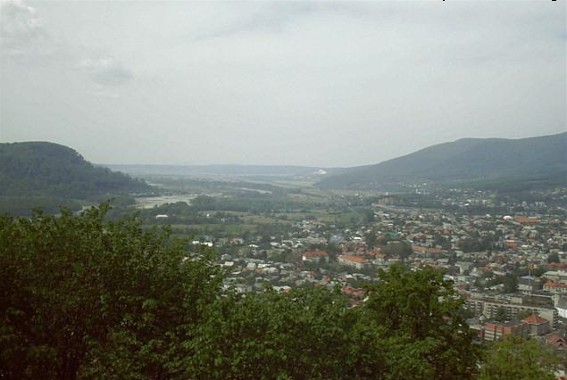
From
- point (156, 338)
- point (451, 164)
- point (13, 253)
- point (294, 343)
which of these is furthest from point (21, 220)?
point (451, 164)

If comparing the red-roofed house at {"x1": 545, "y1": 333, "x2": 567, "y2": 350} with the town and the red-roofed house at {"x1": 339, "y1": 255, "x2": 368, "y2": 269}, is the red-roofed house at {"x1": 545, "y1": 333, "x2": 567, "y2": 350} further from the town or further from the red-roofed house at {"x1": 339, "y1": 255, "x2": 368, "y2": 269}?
the red-roofed house at {"x1": 339, "y1": 255, "x2": 368, "y2": 269}

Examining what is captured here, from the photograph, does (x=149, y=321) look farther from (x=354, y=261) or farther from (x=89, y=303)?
(x=354, y=261)

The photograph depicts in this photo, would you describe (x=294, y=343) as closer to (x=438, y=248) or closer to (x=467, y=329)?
(x=467, y=329)

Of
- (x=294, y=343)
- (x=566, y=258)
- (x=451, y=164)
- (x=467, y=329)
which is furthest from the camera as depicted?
(x=451, y=164)

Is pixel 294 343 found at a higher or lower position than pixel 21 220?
lower

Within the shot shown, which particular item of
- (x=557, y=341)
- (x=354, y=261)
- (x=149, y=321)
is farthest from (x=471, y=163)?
(x=149, y=321)

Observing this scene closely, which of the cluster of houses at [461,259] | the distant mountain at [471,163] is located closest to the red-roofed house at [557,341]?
the cluster of houses at [461,259]

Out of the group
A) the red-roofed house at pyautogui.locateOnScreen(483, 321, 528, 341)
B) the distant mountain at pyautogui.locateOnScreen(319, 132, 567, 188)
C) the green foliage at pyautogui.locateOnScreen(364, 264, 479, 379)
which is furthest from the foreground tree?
the distant mountain at pyautogui.locateOnScreen(319, 132, 567, 188)
